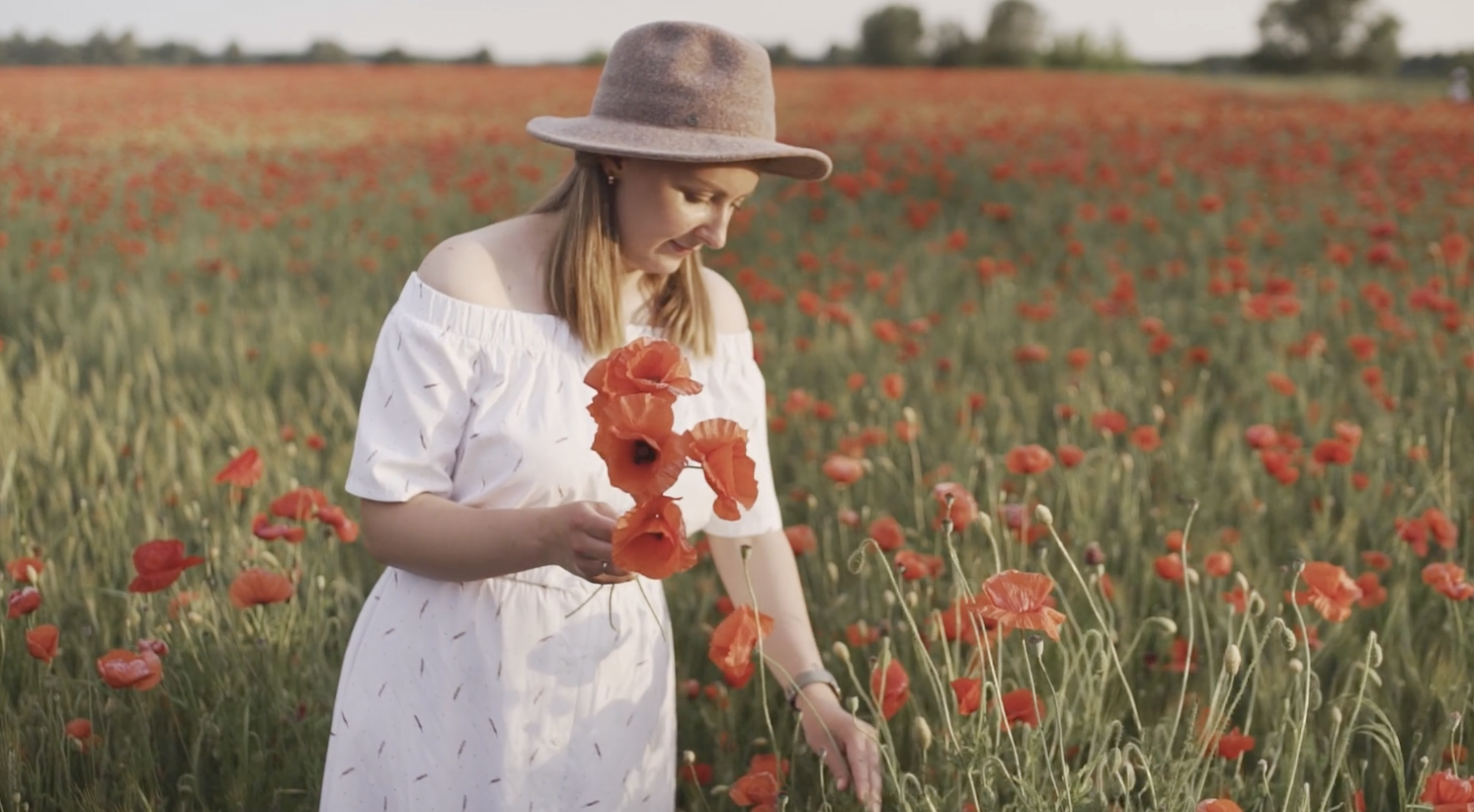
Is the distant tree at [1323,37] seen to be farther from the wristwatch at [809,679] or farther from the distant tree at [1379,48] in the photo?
the wristwatch at [809,679]

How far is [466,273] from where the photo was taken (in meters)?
1.72

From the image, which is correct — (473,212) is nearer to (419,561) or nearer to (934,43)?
(419,561)

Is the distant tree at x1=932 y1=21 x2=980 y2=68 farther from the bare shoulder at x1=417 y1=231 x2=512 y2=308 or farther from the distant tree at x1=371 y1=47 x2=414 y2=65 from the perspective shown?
the bare shoulder at x1=417 y1=231 x2=512 y2=308

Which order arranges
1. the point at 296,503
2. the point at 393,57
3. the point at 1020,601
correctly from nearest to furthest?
the point at 1020,601 → the point at 296,503 → the point at 393,57

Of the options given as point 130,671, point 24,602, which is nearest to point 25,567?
point 24,602

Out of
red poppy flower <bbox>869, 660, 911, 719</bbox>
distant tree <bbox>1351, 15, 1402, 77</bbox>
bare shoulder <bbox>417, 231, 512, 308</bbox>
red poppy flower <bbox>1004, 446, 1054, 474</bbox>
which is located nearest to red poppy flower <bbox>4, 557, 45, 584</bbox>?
bare shoulder <bbox>417, 231, 512, 308</bbox>

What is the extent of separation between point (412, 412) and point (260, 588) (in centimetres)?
60

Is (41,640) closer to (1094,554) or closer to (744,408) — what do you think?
(744,408)

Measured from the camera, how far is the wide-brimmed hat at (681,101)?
1686mm

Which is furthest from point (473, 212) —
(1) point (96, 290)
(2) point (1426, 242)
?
(2) point (1426, 242)

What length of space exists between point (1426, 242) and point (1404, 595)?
183 inches

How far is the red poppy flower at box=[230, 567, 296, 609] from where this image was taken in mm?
2090

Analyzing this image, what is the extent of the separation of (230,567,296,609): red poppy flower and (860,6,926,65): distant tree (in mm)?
34641

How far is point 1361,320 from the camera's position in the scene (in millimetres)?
5281
